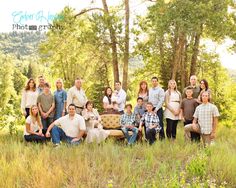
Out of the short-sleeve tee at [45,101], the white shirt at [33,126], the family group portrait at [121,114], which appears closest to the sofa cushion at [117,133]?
the family group portrait at [121,114]

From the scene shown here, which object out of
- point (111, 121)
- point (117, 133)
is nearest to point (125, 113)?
point (117, 133)

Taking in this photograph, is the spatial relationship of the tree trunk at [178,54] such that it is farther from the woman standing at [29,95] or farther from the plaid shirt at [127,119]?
the woman standing at [29,95]

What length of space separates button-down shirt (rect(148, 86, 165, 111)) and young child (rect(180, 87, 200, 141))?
524mm

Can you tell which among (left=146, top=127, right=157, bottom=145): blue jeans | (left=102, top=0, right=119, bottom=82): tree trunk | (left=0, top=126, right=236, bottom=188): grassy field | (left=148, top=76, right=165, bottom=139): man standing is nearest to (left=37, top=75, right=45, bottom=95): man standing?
(left=0, top=126, right=236, bottom=188): grassy field

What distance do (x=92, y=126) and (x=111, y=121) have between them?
36.9 inches

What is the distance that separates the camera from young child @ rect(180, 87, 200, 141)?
914 centimetres

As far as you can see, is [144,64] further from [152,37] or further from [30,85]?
[30,85]

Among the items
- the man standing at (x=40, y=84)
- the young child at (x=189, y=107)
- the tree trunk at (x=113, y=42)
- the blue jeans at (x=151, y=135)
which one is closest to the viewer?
the young child at (x=189, y=107)

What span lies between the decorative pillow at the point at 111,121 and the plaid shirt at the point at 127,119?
19.7 inches

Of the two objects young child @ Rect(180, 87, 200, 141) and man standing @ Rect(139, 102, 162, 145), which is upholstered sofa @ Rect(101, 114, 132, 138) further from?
young child @ Rect(180, 87, 200, 141)

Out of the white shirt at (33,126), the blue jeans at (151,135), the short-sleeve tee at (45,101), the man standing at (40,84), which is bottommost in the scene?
the blue jeans at (151,135)

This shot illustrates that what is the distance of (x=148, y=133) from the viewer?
9.29 metres

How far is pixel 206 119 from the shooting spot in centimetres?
873

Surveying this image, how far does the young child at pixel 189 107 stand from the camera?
9141 mm
